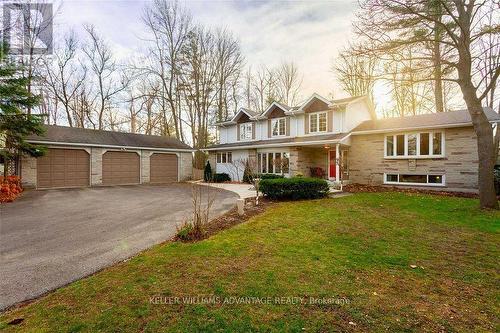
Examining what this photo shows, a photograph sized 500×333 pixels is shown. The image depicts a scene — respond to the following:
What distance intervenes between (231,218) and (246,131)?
50.0 ft

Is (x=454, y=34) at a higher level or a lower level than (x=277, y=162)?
higher

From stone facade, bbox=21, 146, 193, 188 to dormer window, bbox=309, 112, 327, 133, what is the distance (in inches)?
451

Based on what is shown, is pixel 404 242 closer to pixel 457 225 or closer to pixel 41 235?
pixel 457 225

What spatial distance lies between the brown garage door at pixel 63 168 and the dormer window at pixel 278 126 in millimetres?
13657

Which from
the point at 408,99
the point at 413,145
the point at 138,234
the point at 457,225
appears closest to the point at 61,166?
the point at 138,234

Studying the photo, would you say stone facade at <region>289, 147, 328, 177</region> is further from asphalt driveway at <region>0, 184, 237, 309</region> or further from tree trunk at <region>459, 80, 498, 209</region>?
tree trunk at <region>459, 80, 498, 209</region>

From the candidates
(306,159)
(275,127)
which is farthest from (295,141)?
(275,127)

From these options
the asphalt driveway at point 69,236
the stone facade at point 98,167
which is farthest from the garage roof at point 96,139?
the asphalt driveway at point 69,236

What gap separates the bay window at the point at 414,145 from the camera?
44.0 feet

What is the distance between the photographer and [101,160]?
58.7 ft

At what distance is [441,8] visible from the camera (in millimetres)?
8461

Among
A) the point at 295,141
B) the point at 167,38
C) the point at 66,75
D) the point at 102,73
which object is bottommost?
the point at 295,141

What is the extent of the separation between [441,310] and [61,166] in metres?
19.7

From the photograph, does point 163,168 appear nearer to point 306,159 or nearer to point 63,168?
point 63,168
